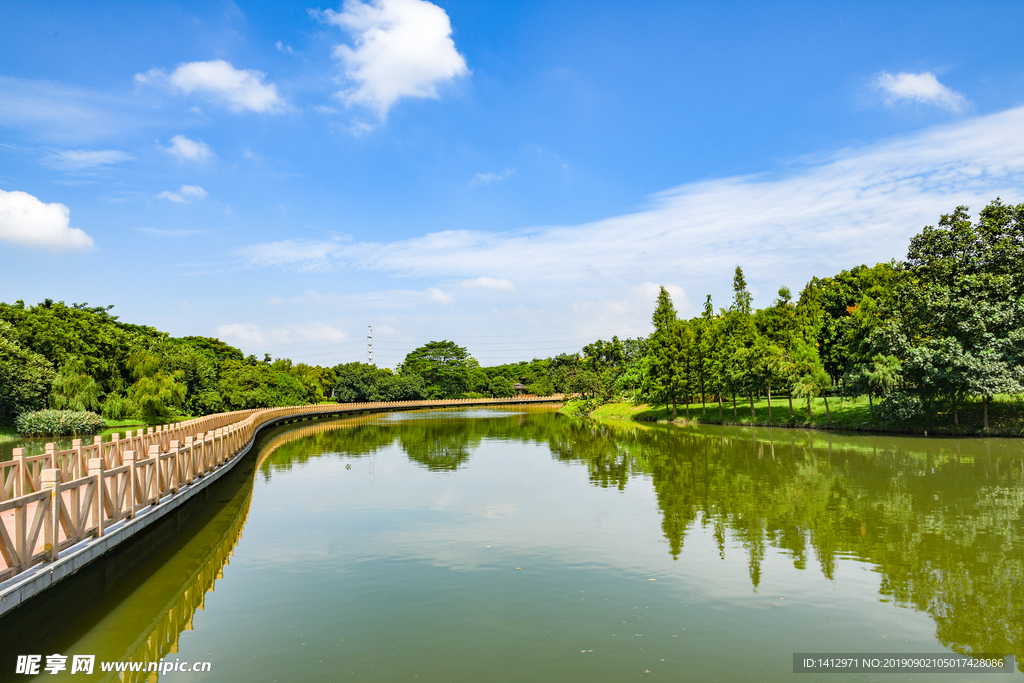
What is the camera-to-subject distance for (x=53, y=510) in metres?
8.73

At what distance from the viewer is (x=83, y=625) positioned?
30.5 ft

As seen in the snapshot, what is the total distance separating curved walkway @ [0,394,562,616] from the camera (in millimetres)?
7906

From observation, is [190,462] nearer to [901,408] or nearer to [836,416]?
[901,408]

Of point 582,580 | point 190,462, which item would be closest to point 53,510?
point 582,580

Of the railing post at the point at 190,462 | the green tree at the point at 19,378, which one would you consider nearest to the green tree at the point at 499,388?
the green tree at the point at 19,378

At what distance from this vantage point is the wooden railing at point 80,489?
8.05m

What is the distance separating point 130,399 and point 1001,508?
179ft

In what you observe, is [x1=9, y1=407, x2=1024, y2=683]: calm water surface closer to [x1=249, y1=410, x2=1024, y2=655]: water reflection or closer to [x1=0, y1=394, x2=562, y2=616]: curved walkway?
[x1=249, y1=410, x2=1024, y2=655]: water reflection

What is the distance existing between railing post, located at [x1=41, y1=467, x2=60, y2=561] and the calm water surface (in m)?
1.33

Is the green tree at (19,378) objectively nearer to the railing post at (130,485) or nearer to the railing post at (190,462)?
the railing post at (190,462)

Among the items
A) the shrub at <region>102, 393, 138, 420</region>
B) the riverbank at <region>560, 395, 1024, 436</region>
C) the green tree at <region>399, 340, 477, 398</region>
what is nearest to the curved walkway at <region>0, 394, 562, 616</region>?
the shrub at <region>102, 393, 138, 420</region>

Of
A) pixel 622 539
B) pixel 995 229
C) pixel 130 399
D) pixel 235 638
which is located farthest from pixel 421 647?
pixel 130 399

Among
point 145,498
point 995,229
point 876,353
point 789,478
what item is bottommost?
point 789,478

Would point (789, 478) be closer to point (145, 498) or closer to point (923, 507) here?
point (923, 507)
